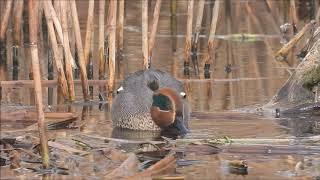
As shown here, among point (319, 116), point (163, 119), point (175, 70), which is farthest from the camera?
point (175, 70)

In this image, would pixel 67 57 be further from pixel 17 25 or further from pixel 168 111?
pixel 17 25

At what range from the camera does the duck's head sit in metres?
8.16

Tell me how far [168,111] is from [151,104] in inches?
11.8

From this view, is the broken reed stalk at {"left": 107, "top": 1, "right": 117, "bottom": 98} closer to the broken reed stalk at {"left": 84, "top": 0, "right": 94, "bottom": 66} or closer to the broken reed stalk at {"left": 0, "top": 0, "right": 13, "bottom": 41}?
the broken reed stalk at {"left": 84, "top": 0, "right": 94, "bottom": 66}

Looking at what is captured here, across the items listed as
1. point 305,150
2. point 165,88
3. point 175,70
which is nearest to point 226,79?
point 175,70

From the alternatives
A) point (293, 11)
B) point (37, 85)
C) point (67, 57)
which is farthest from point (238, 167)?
point (293, 11)

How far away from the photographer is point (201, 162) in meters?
6.93

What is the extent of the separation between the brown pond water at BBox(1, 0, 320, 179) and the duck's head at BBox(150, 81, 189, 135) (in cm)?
16

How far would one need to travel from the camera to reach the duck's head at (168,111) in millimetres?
8156

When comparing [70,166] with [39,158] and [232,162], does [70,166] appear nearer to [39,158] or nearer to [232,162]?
[39,158]

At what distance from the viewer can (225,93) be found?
404 inches

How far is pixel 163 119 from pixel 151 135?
0.56ft

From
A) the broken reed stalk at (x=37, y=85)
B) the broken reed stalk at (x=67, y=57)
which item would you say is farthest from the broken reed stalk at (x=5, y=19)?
the broken reed stalk at (x=37, y=85)

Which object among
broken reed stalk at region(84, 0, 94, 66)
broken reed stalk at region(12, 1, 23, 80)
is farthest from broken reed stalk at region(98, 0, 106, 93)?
broken reed stalk at region(12, 1, 23, 80)
